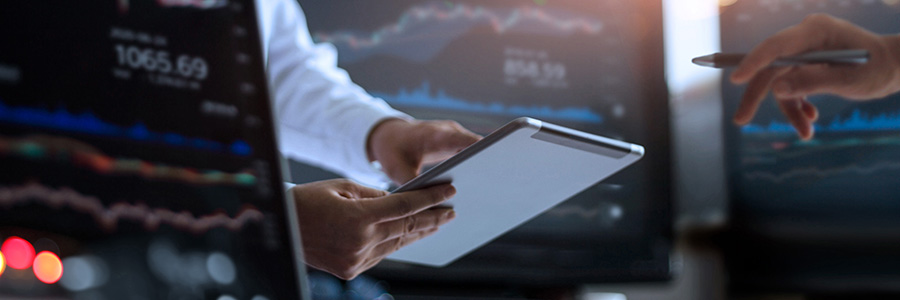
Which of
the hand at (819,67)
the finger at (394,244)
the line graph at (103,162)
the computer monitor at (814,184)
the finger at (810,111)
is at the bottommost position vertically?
the computer monitor at (814,184)

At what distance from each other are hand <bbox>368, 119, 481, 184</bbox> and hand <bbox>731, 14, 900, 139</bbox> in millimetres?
372

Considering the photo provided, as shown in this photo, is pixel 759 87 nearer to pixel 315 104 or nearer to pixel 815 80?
pixel 815 80

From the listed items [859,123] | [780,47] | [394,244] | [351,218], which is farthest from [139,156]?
[859,123]

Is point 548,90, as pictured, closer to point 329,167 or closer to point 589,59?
point 589,59

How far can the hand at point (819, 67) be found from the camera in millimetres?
835

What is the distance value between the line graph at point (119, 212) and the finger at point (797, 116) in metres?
0.82

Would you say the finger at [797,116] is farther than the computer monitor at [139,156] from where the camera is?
Yes

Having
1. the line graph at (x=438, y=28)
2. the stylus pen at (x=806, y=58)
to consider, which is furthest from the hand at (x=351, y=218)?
the line graph at (x=438, y=28)

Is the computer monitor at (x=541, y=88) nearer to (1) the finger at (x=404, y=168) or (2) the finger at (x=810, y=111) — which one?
(1) the finger at (x=404, y=168)

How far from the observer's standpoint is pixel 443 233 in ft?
2.40

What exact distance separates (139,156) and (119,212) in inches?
1.2

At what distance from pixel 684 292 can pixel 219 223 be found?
1614 mm

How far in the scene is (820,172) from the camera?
118 cm

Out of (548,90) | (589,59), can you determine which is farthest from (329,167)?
(589,59)
